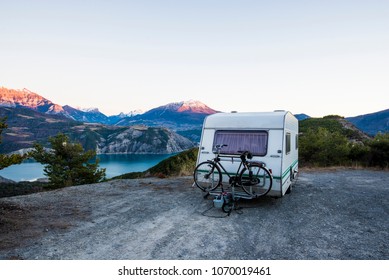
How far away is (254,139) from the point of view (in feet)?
29.6

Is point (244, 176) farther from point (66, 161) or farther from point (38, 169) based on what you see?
point (38, 169)

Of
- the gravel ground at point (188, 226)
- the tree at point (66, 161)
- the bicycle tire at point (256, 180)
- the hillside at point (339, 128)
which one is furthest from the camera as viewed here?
the hillside at point (339, 128)

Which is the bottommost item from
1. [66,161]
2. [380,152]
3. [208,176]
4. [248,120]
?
[66,161]

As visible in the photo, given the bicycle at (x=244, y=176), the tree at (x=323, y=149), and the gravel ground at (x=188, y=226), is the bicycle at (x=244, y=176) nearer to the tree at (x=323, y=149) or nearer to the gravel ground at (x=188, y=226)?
the gravel ground at (x=188, y=226)

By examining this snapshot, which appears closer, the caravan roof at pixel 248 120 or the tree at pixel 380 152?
the caravan roof at pixel 248 120

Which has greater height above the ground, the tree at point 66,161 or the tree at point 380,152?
the tree at point 380,152

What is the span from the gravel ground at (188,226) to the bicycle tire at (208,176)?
2.47 feet

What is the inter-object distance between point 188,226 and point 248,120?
15.2 feet

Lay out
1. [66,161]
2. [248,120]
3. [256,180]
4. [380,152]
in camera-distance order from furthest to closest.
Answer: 1. [66,161]
2. [380,152]
3. [248,120]
4. [256,180]

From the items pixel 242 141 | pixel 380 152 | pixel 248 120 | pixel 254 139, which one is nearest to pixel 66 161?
pixel 242 141

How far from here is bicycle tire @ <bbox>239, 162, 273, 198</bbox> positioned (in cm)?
819

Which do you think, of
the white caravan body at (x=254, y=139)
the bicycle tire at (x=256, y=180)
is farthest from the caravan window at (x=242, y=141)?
the bicycle tire at (x=256, y=180)

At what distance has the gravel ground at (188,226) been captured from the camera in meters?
5.18
